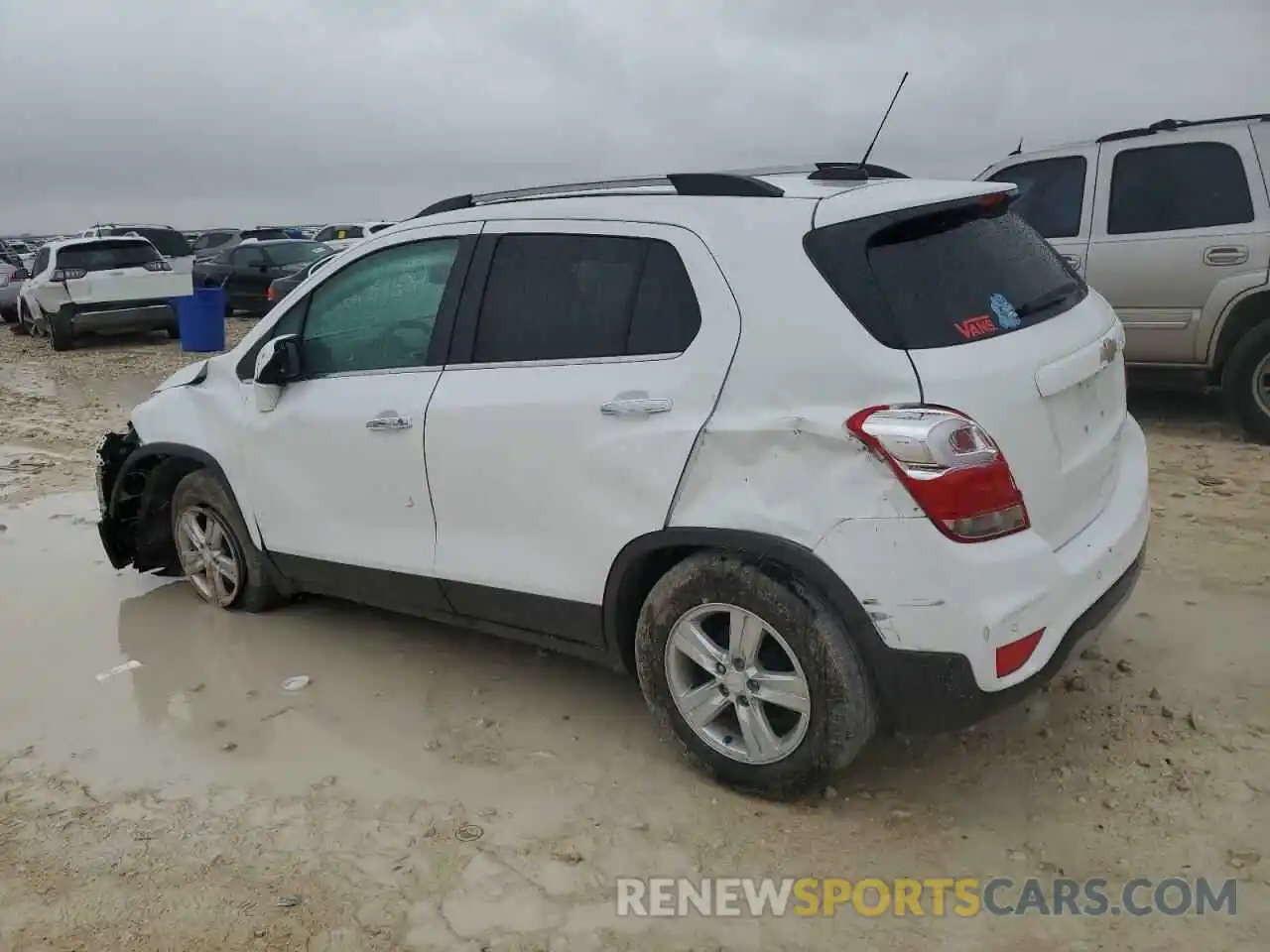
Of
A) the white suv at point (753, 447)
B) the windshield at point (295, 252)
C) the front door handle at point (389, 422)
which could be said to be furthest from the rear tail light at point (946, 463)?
the windshield at point (295, 252)

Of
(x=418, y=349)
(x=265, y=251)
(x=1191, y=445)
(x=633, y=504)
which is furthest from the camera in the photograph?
(x=265, y=251)

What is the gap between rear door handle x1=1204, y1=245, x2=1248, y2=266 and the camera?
6801 millimetres

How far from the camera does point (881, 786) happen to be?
132 inches

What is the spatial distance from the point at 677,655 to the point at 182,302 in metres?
13.5

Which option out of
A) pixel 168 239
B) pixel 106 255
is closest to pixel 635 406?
pixel 106 255

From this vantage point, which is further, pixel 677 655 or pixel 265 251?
pixel 265 251

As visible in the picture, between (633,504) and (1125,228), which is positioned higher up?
(1125,228)

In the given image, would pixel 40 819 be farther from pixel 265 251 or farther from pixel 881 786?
pixel 265 251

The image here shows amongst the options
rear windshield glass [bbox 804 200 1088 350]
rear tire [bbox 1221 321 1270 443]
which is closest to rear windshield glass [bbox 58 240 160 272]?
rear tire [bbox 1221 321 1270 443]

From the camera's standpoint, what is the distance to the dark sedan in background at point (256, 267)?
63.2ft

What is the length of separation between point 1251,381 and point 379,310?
555 centimetres

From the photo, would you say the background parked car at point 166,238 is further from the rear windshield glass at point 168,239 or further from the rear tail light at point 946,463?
the rear tail light at point 946,463

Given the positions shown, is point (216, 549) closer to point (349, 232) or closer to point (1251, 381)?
point (1251, 381)

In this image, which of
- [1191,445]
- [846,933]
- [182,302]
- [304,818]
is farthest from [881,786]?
[182,302]
